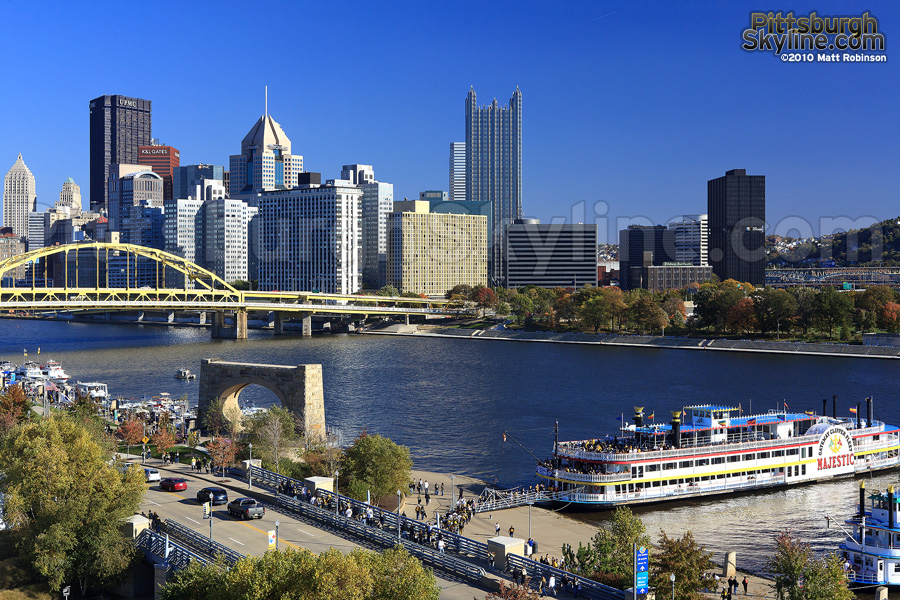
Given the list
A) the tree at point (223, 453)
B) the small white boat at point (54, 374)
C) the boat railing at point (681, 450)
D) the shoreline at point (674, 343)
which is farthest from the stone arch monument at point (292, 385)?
the shoreline at point (674, 343)

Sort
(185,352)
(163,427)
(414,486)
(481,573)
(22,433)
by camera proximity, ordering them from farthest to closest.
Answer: (185,352)
(163,427)
(414,486)
(22,433)
(481,573)

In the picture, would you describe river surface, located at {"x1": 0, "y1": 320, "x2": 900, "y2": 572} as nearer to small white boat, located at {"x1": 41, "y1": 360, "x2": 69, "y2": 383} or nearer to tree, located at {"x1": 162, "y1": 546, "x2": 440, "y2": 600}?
small white boat, located at {"x1": 41, "y1": 360, "x2": 69, "y2": 383}

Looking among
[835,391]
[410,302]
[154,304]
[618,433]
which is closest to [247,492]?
[618,433]

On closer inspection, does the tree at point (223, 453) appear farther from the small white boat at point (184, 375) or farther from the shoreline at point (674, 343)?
the shoreline at point (674, 343)

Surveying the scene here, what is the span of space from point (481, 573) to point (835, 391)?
60.0 meters

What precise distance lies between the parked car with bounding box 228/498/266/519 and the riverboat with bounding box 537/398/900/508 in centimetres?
1817

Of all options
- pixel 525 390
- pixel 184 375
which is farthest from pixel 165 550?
pixel 184 375

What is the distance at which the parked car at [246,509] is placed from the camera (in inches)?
1188

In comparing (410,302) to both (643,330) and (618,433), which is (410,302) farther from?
(618,433)

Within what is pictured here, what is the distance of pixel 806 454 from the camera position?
49.6 meters

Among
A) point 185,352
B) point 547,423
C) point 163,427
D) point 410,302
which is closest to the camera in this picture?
point 163,427

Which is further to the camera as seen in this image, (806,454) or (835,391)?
(835,391)

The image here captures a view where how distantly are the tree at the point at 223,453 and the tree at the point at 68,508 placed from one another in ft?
21.4

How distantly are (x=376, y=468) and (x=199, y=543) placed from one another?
12.2m
